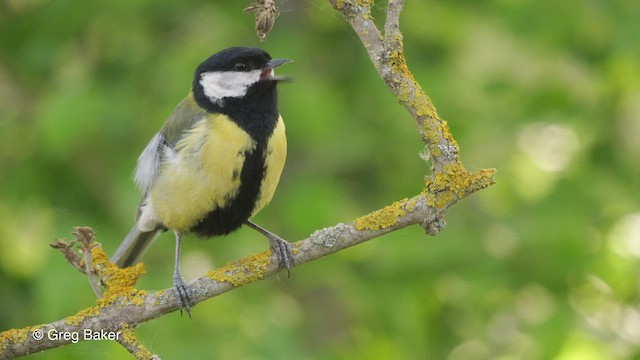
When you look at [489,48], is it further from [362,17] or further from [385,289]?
[362,17]

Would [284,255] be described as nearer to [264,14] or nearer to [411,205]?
[411,205]

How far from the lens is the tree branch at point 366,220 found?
234 cm

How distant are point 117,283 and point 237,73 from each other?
3.16ft

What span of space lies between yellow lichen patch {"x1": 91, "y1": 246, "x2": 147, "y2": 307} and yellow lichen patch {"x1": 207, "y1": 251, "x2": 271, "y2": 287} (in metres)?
0.21

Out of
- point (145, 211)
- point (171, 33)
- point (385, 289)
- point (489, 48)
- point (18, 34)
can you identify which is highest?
point (489, 48)

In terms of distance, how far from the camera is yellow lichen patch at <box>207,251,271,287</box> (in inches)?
100

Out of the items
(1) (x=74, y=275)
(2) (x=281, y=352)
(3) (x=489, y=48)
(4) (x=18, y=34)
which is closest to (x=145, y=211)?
(1) (x=74, y=275)

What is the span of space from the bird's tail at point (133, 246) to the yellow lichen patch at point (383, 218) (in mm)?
1425

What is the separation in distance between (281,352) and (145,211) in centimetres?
93

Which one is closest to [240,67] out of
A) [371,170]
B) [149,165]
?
[149,165]

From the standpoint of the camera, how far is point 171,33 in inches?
198

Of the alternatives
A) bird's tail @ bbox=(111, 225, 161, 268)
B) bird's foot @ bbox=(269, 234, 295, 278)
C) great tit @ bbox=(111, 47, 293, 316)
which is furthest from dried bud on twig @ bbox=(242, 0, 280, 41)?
bird's tail @ bbox=(111, 225, 161, 268)

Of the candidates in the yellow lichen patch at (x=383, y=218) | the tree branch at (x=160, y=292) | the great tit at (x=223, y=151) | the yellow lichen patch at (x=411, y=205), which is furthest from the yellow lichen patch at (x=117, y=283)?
the yellow lichen patch at (x=411, y=205)

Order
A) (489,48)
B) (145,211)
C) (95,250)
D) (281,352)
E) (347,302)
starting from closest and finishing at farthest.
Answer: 1. (95,250)
2. (145,211)
3. (281,352)
4. (347,302)
5. (489,48)
